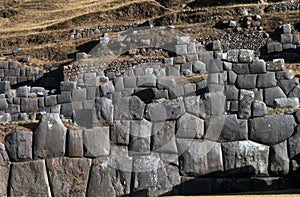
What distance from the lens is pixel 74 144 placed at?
323 inches

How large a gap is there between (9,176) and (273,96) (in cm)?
850

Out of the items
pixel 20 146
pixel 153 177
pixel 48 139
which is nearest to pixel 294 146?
pixel 153 177

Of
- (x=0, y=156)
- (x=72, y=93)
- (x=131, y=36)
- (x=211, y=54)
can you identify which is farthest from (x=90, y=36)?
(x=0, y=156)

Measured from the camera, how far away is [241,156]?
825cm

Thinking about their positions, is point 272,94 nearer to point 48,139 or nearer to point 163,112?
point 163,112

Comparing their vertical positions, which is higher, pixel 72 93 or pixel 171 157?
pixel 171 157

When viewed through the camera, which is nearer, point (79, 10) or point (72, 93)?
point (72, 93)

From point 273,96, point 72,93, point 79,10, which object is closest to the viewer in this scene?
point 273,96

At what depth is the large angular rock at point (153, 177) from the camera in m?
8.18

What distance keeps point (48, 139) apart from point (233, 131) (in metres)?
2.55

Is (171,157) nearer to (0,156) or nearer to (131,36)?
(0,156)

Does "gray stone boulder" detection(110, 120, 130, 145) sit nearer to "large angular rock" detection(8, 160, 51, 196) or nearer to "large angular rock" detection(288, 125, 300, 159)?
"large angular rock" detection(8, 160, 51, 196)

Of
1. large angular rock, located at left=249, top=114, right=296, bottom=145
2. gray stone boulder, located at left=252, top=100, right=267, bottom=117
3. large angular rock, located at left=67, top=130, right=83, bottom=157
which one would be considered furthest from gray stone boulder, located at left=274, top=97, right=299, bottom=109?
large angular rock, located at left=67, top=130, right=83, bottom=157

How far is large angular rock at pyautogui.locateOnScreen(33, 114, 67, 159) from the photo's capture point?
8.12m
